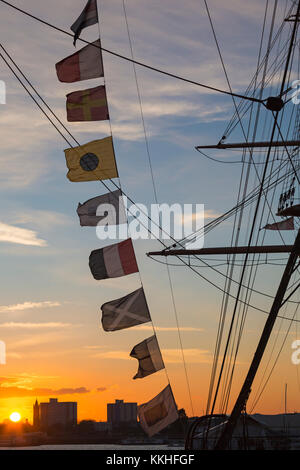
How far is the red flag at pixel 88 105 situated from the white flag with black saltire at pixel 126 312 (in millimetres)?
5704

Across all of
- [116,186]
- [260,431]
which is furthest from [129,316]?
[260,431]

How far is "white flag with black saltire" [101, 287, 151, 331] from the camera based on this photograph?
990 inches

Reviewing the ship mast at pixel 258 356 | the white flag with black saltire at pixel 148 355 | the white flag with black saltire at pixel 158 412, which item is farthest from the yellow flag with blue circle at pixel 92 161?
the white flag with black saltire at pixel 158 412

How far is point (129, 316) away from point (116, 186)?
3.96m

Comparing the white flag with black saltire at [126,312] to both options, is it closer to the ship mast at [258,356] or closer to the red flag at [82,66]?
the ship mast at [258,356]

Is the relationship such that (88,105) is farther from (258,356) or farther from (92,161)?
(258,356)

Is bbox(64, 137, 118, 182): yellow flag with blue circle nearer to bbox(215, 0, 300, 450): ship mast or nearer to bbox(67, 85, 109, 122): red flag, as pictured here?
bbox(67, 85, 109, 122): red flag

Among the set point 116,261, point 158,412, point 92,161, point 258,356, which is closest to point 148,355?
point 158,412

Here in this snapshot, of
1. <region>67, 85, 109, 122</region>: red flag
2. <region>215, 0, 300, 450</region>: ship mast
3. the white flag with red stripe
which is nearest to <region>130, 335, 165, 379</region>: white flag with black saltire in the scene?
the white flag with red stripe

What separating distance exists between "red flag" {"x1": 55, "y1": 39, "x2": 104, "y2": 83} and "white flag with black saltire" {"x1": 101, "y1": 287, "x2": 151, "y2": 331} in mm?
6951

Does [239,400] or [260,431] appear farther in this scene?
[260,431]

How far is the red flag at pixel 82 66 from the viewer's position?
88.0ft
